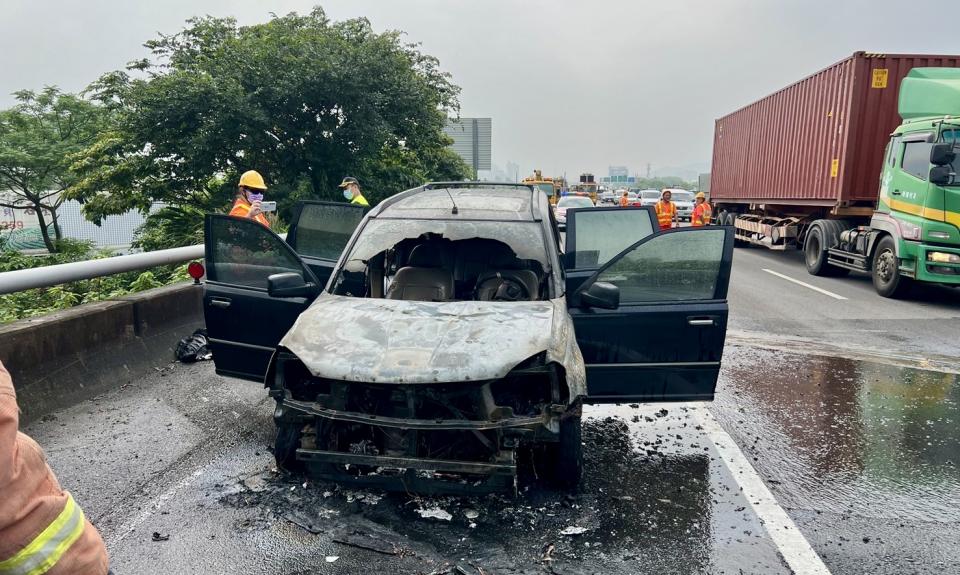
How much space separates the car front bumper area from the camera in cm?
305

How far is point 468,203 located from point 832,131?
11355mm

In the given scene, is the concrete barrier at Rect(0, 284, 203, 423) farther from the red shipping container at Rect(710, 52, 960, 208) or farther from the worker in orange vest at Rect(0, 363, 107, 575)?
the red shipping container at Rect(710, 52, 960, 208)

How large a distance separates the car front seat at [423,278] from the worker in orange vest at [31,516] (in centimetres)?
327

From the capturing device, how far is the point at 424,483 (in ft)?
10.3

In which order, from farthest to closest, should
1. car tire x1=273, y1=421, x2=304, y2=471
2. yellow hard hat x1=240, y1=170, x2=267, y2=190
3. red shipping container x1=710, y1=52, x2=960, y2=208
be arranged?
red shipping container x1=710, y1=52, x2=960, y2=208, yellow hard hat x1=240, y1=170, x2=267, y2=190, car tire x1=273, y1=421, x2=304, y2=471

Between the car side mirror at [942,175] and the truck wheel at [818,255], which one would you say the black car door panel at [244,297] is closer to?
the car side mirror at [942,175]

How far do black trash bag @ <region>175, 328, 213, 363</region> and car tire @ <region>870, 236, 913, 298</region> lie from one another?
33.8 ft

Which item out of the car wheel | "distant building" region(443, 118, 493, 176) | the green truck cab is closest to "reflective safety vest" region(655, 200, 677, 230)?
the green truck cab

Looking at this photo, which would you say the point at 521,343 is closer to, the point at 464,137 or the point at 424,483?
the point at 424,483

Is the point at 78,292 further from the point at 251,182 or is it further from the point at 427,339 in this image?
the point at 427,339

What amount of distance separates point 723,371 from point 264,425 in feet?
14.0

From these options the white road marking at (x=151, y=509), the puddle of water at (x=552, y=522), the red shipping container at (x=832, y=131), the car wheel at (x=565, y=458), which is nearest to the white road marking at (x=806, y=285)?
the red shipping container at (x=832, y=131)

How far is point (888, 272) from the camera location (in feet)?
35.8

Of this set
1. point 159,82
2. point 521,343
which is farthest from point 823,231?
point 159,82
